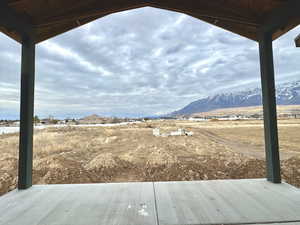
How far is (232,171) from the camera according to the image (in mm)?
3451

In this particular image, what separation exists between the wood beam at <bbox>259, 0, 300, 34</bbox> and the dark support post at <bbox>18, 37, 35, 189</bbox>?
3.31 metres

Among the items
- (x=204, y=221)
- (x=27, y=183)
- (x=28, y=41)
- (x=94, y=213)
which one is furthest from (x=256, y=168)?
(x=28, y=41)

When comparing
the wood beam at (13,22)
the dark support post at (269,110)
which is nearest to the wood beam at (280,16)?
the dark support post at (269,110)

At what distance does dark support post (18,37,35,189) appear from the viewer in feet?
6.97

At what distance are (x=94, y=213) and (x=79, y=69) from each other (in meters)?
9.00

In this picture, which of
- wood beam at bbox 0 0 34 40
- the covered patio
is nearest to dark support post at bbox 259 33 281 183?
the covered patio

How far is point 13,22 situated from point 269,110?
3535mm

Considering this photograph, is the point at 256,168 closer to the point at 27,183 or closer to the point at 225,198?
the point at 225,198

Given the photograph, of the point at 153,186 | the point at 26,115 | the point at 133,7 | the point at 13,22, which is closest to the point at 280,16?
the point at 133,7

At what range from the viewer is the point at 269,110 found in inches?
90.6

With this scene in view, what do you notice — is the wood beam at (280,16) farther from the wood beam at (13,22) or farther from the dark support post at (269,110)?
the wood beam at (13,22)

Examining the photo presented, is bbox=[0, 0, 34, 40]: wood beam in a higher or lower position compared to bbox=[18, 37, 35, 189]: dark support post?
higher

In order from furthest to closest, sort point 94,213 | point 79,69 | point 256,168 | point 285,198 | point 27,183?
point 79,69, point 256,168, point 27,183, point 285,198, point 94,213

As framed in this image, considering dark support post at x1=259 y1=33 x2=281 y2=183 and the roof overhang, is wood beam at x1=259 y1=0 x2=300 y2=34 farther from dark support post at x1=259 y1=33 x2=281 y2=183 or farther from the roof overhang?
dark support post at x1=259 y1=33 x2=281 y2=183
